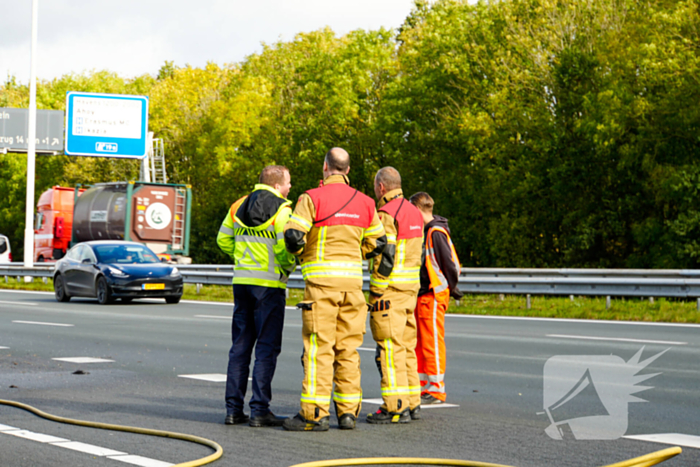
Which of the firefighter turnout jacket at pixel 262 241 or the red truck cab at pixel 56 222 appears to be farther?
the red truck cab at pixel 56 222

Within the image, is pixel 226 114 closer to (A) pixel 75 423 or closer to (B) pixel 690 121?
(B) pixel 690 121

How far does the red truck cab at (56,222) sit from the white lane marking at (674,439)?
33.1 m

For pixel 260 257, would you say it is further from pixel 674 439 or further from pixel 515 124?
pixel 515 124

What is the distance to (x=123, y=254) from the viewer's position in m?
23.6

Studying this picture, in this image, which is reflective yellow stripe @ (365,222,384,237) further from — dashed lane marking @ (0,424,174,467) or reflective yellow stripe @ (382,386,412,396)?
dashed lane marking @ (0,424,174,467)

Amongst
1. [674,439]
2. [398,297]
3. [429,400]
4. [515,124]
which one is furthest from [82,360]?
[515,124]

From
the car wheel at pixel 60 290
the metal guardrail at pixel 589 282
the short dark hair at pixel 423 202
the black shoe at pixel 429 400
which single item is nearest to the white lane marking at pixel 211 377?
the black shoe at pixel 429 400

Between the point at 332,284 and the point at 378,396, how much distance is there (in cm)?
223

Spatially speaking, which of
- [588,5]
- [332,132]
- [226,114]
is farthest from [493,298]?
[226,114]

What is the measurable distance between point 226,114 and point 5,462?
168 feet

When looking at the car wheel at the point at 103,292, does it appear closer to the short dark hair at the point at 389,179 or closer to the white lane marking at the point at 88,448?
the short dark hair at the point at 389,179

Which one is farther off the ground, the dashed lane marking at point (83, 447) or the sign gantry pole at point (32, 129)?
the sign gantry pole at point (32, 129)

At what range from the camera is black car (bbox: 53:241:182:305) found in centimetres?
2247

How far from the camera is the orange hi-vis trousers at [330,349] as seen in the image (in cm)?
674
